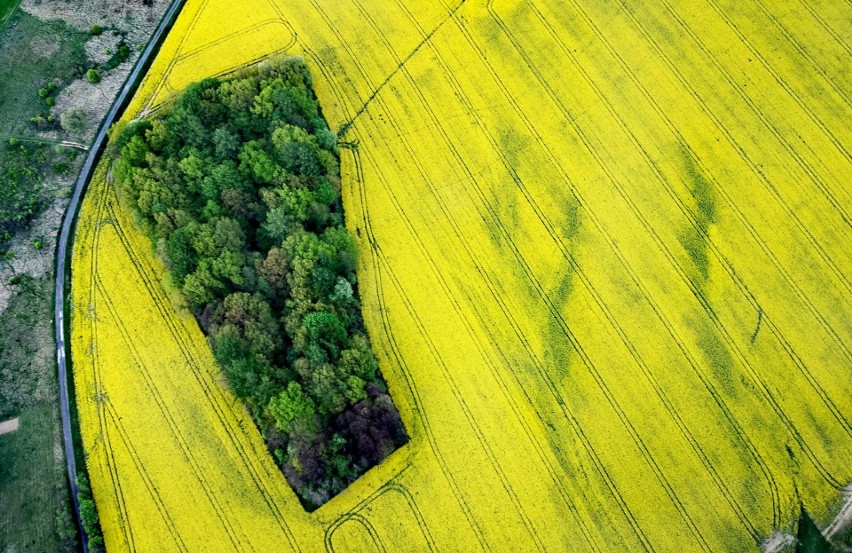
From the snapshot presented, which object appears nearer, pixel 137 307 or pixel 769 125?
pixel 137 307

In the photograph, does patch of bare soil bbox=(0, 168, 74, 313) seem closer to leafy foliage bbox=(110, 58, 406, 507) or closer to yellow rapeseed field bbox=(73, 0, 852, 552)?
yellow rapeseed field bbox=(73, 0, 852, 552)

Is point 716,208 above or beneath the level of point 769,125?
beneath

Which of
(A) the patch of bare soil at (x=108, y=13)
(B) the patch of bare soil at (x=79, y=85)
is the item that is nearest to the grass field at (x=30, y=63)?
(B) the patch of bare soil at (x=79, y=85)

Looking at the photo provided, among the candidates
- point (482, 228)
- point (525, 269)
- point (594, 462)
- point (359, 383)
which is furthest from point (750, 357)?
point (359, 383)

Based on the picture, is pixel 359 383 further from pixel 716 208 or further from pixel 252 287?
pixel 716 208

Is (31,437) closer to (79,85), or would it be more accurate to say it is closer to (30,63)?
(79,85)

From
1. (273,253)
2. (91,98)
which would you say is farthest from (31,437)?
(91,98)

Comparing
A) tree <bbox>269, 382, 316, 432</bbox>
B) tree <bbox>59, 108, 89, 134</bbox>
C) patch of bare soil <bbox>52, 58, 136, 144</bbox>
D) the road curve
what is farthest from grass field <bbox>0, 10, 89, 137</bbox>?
tree <bbox>269, 382, 316, 432</bbox>
